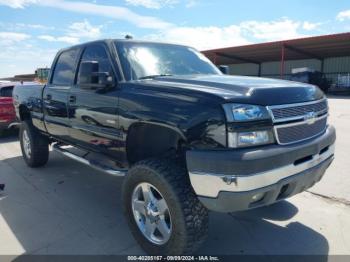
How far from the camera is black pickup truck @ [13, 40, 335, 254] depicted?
8.41ft

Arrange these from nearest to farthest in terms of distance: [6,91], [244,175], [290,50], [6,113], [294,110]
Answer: [244,175] < [294,110] < [6,113] < [6,91] < [290,50]

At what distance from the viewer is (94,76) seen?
366 centimetres

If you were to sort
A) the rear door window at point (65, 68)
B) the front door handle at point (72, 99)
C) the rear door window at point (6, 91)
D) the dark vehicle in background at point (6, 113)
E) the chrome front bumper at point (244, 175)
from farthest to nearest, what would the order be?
the rear door window at point (6, 91)
the dark vehicle in background at point (6, 113)
the rear door window at point (65, 68)
the front door handle at point (72, 99)
the chrome front bumper at point (244, 175)

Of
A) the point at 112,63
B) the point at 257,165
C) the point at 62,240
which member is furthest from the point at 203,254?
the point at 112,63

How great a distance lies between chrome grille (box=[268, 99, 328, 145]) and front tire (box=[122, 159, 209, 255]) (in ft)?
2.75

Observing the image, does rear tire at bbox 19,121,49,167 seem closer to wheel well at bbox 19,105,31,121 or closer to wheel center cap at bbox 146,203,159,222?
wheel well at bbox 19,105,31,121

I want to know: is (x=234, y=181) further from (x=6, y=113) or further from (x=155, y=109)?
(x=6, y=113)

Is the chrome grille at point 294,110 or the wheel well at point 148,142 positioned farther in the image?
the wheel well at point 148,142

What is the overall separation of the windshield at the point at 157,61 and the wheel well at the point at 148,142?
0.59m

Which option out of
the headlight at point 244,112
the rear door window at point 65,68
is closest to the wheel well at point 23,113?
the rear door window at point 65,68

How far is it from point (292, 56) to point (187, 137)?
35.0 meters

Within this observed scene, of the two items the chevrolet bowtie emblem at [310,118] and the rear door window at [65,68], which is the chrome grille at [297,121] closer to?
the chevrolet bowtie emblem at [310,118]

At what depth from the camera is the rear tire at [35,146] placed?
5.90m

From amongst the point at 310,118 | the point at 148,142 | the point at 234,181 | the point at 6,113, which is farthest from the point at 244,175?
the point at 6,113
